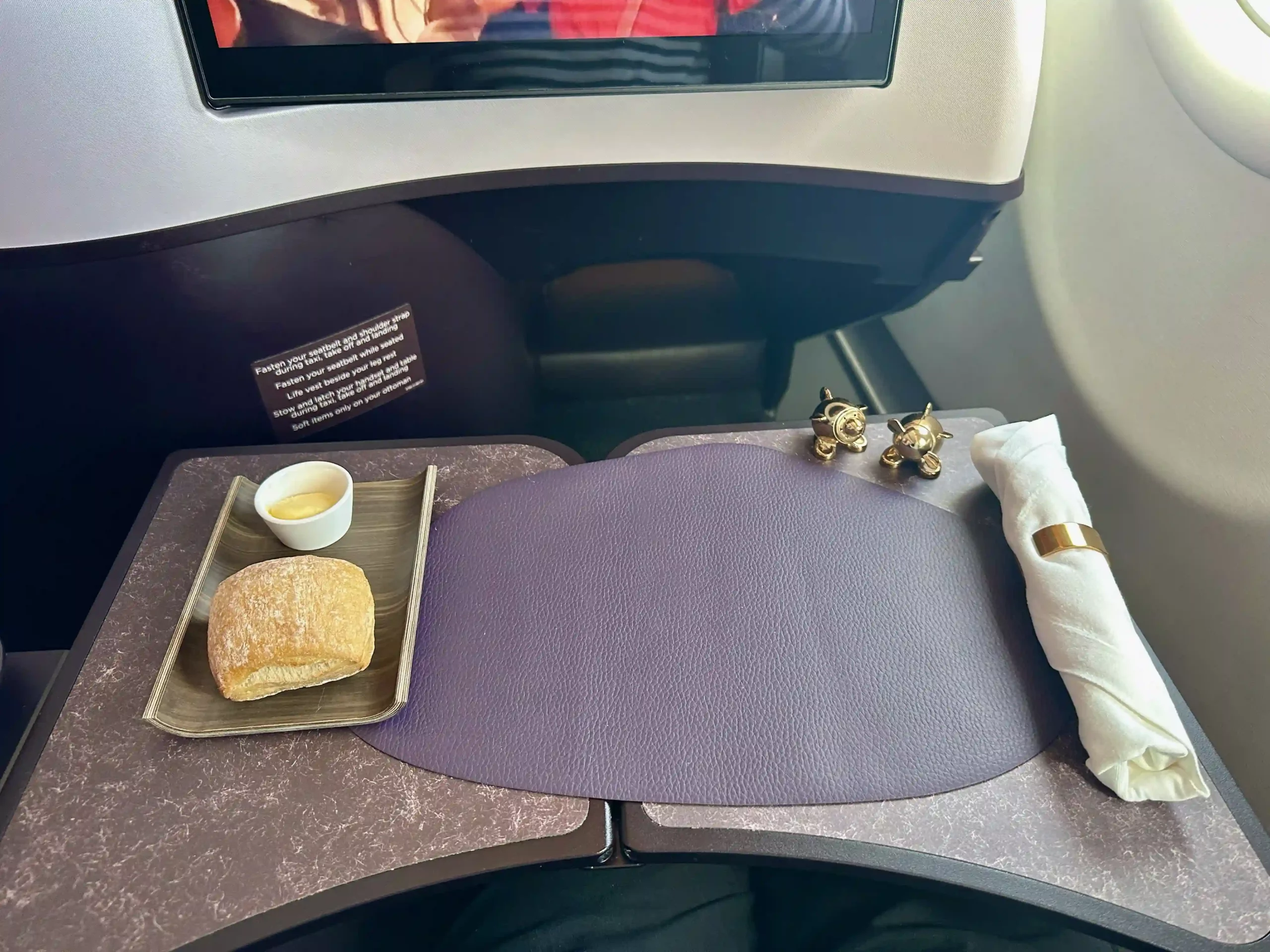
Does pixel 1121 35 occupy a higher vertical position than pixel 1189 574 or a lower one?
higher

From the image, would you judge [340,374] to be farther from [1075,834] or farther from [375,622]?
[1075,834]

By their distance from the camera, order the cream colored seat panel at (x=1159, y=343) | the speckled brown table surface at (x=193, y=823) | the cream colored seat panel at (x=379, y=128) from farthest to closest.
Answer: the cream colored seat panel at (x=1159, y=343) → the cream colored seat panel at (x=379, y=128) → the speckled brown table surface at (x=193, y=823)

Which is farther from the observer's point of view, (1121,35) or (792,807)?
(1121,35)

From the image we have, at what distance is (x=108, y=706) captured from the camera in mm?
650

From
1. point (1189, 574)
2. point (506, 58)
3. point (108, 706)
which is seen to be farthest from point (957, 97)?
point (108, 706)

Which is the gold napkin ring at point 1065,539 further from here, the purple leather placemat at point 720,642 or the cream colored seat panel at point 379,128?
the cream colored seat panel at point 379,128

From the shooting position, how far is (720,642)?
0.69 m

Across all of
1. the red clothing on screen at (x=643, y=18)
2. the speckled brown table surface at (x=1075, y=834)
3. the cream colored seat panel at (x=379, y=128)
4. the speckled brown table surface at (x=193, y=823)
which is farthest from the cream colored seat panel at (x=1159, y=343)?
the speckled brown table surface at (x=193, y=823)

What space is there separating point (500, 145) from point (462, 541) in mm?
391

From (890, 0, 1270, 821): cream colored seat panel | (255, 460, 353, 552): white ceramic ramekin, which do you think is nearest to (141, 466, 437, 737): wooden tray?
(255, 460, 353, 552): white ceramic ramekin

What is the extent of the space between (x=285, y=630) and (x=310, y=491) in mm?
189

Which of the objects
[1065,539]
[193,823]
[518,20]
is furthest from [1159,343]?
[193,823]

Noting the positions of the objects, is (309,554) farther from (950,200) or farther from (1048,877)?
(950,200)

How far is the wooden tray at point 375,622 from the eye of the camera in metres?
0.63
